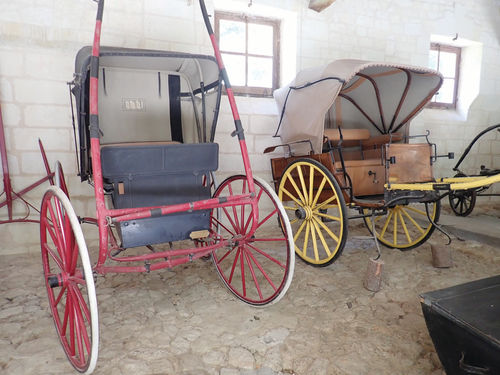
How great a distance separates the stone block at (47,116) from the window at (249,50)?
174 cm

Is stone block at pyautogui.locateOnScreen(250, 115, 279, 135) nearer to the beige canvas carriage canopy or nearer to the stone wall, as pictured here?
the stone wall

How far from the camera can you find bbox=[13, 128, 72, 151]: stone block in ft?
9.54

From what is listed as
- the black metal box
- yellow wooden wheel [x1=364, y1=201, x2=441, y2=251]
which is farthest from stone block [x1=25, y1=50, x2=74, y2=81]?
yellow wooden wheel [x1=364, y1=201, x2=441, y2=251]

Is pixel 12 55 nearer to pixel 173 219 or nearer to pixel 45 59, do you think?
pixel 45 59

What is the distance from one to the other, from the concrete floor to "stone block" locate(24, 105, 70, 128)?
49.9 inches

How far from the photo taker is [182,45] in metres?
3.35

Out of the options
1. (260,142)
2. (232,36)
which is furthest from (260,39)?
(260,142)

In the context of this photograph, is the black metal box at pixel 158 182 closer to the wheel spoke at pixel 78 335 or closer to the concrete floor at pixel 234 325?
the wheel spoke at pixel 78 335

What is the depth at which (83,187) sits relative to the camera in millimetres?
3166

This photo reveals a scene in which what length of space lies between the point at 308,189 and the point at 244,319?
1217 mm

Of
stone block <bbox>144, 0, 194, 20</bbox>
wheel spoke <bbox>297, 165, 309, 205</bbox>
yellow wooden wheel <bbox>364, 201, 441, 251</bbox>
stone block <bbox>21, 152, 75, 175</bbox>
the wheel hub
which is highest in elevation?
stone block <bbox>144, 0, 194, 20</bbox>

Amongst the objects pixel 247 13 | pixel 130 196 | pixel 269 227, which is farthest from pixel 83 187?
pixel 247 13

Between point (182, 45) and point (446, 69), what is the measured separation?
→ 13.1 ft

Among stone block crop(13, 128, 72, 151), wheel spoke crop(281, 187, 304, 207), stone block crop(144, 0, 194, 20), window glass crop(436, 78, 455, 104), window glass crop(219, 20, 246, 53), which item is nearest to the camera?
wheel spoke crop(281, 187, 304, 207)
